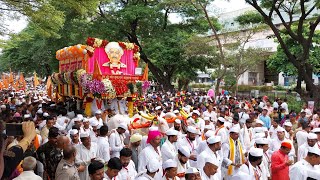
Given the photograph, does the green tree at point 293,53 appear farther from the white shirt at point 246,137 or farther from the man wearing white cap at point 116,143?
the man wearing white cap at point 116,143

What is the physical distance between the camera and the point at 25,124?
129 inches

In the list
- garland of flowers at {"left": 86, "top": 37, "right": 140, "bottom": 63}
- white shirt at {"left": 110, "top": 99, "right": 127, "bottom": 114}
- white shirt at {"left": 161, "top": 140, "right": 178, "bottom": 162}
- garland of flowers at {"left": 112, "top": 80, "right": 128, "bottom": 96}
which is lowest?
white shirt at {"left": 161, "top": 140, "right": 178, "bottom": 162}

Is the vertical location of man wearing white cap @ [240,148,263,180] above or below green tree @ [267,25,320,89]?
below

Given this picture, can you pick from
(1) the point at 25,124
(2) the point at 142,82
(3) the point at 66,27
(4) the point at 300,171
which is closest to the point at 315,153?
(4) the point at 300,171

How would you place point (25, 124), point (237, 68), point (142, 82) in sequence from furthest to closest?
point (237, 68) < point (142, 82) < point (25, 124)

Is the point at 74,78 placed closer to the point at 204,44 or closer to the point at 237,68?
the point at 204,44

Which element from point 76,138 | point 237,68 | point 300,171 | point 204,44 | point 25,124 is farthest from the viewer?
point 237,68

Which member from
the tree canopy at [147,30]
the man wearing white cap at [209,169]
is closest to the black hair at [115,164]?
the man wearing white cap at [209,169]

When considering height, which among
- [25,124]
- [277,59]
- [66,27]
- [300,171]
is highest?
[66,27]

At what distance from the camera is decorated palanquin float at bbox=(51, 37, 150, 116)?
1159 centimetres

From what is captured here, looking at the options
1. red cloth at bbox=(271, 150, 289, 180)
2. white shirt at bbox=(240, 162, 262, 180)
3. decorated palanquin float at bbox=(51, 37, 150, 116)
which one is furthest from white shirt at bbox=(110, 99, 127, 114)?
white shirt at bbox=(240, 162, 262, 180)

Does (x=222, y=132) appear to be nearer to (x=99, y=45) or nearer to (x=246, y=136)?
(x=246, y=136)

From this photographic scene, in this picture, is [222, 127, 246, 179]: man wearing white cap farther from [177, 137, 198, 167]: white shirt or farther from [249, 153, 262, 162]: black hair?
[249, 153, 262, 162]: black hair

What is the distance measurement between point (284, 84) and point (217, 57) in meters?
18.0
